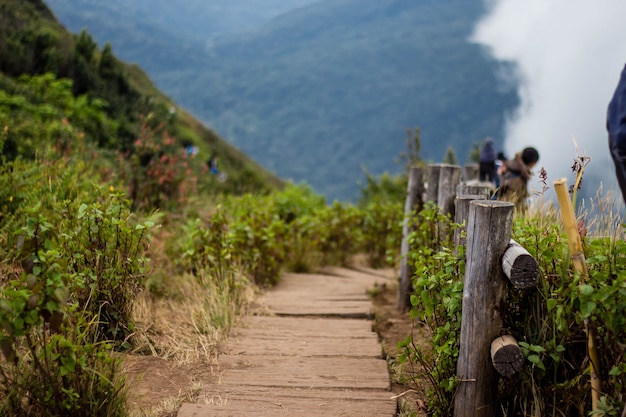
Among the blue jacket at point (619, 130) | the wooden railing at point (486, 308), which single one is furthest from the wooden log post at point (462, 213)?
the blue jacket at point (619, 130)

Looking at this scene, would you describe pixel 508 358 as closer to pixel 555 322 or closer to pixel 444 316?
pixel 555 322

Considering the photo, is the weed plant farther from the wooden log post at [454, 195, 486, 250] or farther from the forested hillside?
the forested hillside

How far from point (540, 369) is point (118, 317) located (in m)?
2.67

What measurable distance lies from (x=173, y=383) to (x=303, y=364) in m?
0.84

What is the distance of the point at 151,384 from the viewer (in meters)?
→ 3.49

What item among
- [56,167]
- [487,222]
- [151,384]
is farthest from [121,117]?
[487,222]

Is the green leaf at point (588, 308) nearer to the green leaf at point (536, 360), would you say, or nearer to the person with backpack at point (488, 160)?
the green leaf at point (536, 360)

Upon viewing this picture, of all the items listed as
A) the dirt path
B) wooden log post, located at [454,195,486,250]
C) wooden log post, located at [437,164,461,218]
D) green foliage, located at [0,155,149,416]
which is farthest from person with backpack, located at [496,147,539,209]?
green foliage, located at [0,155,149,416]

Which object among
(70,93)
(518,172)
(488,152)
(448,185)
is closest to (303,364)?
(448,185)

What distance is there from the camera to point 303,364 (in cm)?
382

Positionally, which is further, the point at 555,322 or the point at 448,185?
the point at 448,185

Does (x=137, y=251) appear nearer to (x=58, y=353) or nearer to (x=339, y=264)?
(x=58, y=353)

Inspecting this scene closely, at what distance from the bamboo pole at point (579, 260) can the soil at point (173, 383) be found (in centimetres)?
92

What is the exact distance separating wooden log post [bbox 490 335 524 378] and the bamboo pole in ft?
1.00
